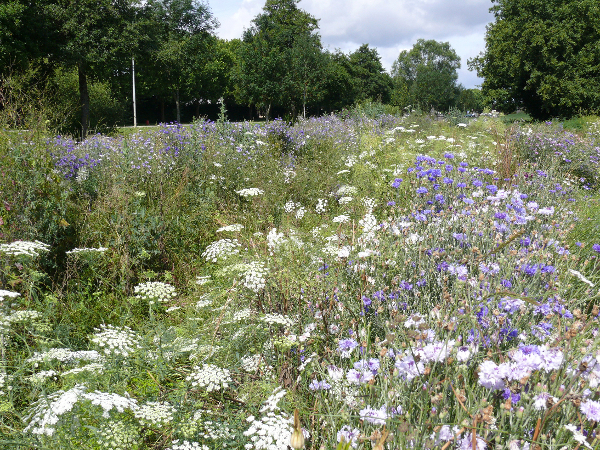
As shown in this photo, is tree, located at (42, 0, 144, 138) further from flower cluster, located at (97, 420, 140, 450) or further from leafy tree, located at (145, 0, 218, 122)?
flower cluster, located at (97, 420, 140, 450)

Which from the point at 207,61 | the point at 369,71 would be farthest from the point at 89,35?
the point at 369,71

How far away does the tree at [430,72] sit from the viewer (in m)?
59.9

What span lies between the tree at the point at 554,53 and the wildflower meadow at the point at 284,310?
21.8 m

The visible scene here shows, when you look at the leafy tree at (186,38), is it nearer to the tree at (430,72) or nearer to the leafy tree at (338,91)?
the leafy tree at (338,91)

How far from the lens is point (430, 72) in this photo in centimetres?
6147

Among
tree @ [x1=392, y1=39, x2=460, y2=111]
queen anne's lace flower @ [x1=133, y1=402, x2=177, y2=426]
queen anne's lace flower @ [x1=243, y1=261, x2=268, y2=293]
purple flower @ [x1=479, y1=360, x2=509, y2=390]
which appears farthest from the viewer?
tree @ [x1=392, y1=39, x2=460, y2=111]

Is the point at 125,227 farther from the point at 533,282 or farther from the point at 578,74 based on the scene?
the point at 578,74

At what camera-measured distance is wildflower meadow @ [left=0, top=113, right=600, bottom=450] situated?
4.23 feet

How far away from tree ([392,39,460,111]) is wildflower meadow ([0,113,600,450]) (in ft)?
197

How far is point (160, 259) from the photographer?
3.98m

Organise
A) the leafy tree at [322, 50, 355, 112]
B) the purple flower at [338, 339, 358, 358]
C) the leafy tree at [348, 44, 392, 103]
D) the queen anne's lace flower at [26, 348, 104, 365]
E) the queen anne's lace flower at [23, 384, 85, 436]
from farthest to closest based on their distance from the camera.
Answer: the leafy tree at [348, 44, 392, 103], the leafy tree at [322, 50, 355, 112], the queen anne's lace flower at [26, 348, 104, 365], the purple flower at [338, 339, 358, 358], the queen anne's lace flower at [23, 384, 85, 436]

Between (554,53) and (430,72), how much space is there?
41.5 metres

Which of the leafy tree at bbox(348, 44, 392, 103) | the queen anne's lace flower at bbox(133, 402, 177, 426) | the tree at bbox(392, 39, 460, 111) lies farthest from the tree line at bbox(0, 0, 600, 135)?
the tree at bbox(392, 39, 460, 111)

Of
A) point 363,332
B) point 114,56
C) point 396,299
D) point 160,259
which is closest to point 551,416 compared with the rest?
point 363,332
